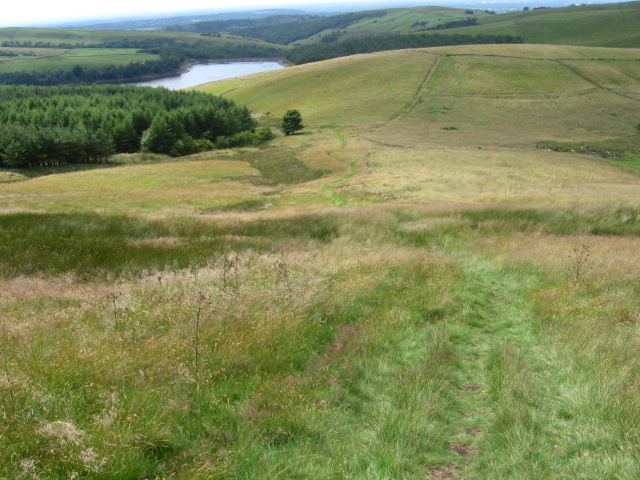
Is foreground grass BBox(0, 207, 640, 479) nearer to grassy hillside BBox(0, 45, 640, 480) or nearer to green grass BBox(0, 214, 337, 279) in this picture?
grassy hillside BBox(0, 45, 640, 480)

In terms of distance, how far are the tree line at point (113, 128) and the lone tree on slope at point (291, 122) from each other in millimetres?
4489

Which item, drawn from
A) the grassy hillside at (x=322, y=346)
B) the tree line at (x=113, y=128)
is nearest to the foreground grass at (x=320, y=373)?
the grassy hillside at (x=322, y=346)

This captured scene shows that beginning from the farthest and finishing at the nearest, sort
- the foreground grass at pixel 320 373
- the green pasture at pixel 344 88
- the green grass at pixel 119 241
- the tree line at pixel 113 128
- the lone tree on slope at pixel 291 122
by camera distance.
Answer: the green pasture at pixel 344 88 → the lone tree on slope at pixel 291 122 → the tree line at pixel 113 128 → the green grass at pixel 119 241 → the foreground grass at pixel 320 373

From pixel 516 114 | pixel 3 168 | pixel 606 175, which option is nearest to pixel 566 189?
pixel 606 175

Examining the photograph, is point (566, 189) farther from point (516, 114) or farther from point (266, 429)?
point (516, 114)

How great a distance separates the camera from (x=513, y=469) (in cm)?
407

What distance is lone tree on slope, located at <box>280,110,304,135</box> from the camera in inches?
3455

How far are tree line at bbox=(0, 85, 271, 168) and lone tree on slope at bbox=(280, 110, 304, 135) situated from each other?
449 centimetres

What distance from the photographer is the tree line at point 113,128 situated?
7219 cm

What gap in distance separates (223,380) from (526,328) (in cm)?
554

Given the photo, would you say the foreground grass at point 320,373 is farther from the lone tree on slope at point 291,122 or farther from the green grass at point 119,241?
the lone tree on slope at point 291,122

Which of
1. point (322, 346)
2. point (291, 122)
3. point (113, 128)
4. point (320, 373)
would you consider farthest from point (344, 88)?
point (320, 373)

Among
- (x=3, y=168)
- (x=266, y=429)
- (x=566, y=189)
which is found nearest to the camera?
(x=266, y=429)

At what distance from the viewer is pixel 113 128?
8538 cm
